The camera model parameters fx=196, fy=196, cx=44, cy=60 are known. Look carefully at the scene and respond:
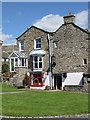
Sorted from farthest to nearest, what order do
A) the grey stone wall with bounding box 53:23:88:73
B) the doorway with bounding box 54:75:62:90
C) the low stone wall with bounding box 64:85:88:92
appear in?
the doorway with bounding box 54:75:62:90
the grey stone wall with bounding box 53:23:88:73
the low stone wall with bounding box 64:85:88:92

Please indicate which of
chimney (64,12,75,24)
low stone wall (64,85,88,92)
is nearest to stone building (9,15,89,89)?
chimney (64,12,75,24)

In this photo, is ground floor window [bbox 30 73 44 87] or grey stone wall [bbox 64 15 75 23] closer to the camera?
grey stone wall [bbox 64 15 75 23]

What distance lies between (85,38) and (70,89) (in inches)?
303

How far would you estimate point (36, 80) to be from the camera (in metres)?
31.5

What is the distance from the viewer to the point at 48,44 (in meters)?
31.6

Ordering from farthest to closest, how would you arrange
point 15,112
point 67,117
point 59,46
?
point 59,46 < point 15,112 < point 67,117

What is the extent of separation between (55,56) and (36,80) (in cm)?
493

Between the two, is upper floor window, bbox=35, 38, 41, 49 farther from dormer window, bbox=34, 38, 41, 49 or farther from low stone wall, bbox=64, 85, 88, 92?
low stone wall, bbox=64, 85, 88, 92

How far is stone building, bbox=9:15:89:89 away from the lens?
1121 inches

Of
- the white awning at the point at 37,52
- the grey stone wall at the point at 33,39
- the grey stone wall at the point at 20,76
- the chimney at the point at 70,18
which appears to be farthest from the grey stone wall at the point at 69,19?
the grey stone wall at the point at 20,76

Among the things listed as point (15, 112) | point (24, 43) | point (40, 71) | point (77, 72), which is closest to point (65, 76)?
point (77, 72)

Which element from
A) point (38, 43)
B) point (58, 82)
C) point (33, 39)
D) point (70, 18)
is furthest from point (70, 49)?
point (33, 39)

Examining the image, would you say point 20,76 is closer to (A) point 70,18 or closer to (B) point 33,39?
(B) point 33,39

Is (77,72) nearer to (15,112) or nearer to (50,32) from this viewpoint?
(50,32)
